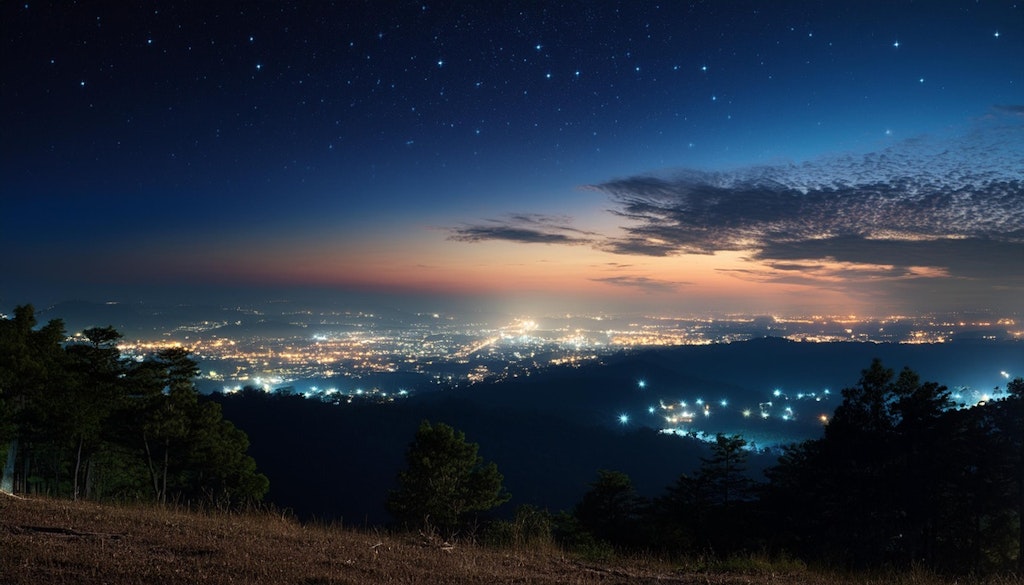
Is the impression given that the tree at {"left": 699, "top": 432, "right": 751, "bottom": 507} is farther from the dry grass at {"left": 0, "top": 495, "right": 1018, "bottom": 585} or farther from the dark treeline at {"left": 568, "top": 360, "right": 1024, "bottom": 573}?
the dry grass at {"left": 0, "top": 495, "right": 1018, "bottom": 585}

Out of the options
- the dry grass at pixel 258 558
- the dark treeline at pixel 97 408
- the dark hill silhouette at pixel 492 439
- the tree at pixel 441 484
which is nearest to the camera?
the dry grass at pixel 258 558

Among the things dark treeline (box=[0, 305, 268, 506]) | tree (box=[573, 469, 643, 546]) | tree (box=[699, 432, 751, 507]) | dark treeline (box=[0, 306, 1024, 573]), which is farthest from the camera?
tree (box=[699, 432, 751, 507])

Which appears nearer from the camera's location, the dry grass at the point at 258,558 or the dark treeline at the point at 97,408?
the dry grass at the point at 258,558

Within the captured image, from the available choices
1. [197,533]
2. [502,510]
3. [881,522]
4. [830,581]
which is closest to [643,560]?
[830,581]

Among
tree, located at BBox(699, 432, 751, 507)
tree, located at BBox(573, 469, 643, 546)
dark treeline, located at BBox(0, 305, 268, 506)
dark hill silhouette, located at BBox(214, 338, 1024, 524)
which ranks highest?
dark treeline, located at BBox(0, 305, 268, 506)

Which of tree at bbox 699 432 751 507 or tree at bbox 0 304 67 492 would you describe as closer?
tree at bbox 0 304 67 492

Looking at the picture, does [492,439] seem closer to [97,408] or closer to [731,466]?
[731,466]

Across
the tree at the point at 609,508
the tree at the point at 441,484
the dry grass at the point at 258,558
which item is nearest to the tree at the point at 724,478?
the tree at the point at 609,508

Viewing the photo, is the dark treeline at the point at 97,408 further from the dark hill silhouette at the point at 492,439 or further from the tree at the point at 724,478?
the dark hill silhouette at the point at 492,439

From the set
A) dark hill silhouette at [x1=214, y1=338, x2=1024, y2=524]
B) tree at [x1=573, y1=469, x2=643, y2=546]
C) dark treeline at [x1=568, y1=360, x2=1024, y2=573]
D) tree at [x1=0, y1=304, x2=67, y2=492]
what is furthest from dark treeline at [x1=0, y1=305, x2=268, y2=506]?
dark hill silhouette at [x1=214, y1=338, x2=1024, y2=524]
